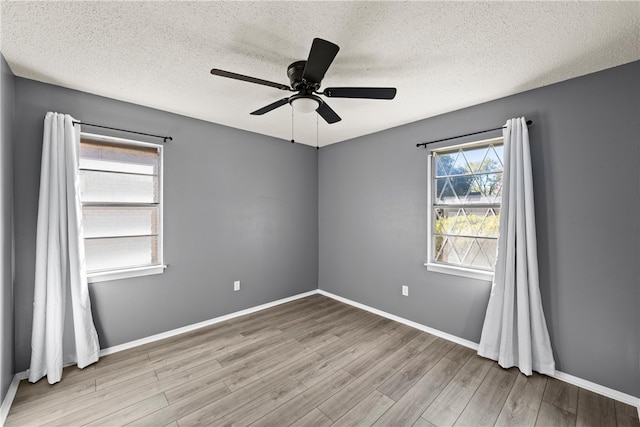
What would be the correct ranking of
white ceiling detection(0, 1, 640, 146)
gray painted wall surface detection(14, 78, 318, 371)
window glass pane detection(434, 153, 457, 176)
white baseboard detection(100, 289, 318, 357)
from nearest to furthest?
white ceiling detection(0, 1, 640, 146)
gray painted wall surface detection(14, 78, 318, 371)
white baseboard detection(100, 289, 318, 357)
window glass pane detection(434, 153, 457, 176)

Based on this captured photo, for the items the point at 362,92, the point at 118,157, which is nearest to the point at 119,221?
the point at 118,157

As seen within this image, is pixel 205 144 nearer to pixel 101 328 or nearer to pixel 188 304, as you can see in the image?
pixel 188 304

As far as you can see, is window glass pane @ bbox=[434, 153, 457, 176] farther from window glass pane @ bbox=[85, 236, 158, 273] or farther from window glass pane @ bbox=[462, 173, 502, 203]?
window glass pane @ bbox=[85, 236, 158, 273]

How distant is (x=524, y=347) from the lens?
229cm

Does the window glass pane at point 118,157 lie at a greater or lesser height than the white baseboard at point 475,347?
greater

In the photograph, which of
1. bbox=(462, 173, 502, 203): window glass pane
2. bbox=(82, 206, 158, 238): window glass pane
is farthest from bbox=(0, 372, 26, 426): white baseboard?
bbox=(462, 173, 502, 203): window glass pane

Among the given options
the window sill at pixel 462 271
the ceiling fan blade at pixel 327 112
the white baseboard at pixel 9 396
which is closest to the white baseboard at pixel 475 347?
the window sill at pixel 462 271

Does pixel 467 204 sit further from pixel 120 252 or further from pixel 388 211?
pixel 120 252

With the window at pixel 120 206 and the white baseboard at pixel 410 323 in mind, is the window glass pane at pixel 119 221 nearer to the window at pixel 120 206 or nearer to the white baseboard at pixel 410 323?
the window at pixel 120 206

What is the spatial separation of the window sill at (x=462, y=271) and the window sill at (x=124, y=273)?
3017mm

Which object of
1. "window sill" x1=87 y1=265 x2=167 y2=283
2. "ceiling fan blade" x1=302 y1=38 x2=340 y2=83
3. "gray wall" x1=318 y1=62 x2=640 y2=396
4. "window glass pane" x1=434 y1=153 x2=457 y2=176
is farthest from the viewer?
"window glass pane" x1=434 y1=153 x2=457 y2=176

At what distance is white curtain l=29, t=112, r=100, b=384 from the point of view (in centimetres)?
216

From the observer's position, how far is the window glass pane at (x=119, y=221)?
8.54ft

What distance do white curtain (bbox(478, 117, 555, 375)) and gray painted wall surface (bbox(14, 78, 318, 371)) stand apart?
8.84 ft
